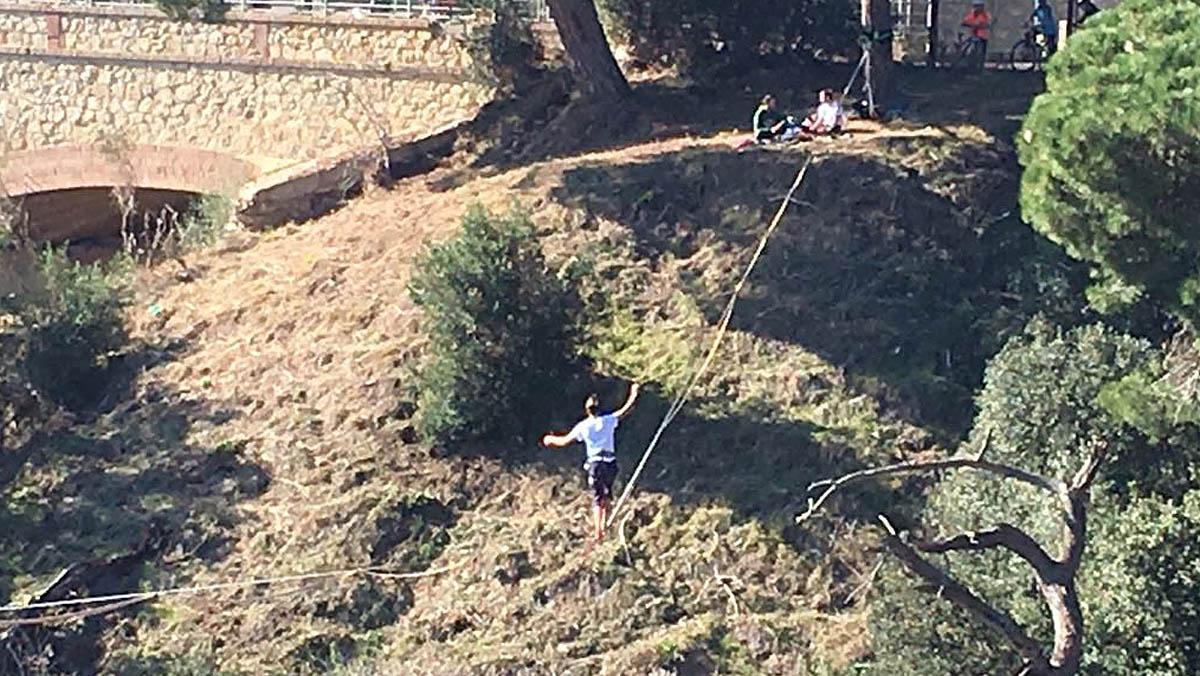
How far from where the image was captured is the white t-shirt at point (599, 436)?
1566cm

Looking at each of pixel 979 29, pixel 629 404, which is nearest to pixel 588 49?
pixel 979 29

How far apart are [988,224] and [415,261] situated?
15.8ft

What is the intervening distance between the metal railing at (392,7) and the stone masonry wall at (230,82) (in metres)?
0.15

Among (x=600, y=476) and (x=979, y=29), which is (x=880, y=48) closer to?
(x=979, y=29)

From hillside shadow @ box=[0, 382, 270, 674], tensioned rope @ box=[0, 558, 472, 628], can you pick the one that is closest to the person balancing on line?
tensioned rope @ box=[0, 558, 472, 628]

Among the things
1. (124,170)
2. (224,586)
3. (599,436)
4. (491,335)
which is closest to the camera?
(599,436)

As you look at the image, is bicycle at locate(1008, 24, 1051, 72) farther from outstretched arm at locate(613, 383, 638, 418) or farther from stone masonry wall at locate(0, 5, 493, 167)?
outstretched arm at locate(613, 383, 638, 418)

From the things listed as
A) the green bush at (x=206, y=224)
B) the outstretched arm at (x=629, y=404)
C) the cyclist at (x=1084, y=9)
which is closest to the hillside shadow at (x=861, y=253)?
the outstretched arm at (x=629, y=404)

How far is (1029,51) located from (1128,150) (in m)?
9.99

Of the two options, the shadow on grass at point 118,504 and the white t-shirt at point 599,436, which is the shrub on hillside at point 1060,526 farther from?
the shadow on grass at point 118,504

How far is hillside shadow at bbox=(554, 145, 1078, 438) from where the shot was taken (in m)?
17.3

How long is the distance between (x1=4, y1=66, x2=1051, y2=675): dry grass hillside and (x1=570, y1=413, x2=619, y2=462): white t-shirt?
0.67 m

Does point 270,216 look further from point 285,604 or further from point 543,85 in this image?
point 285,604

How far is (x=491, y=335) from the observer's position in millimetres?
16953
